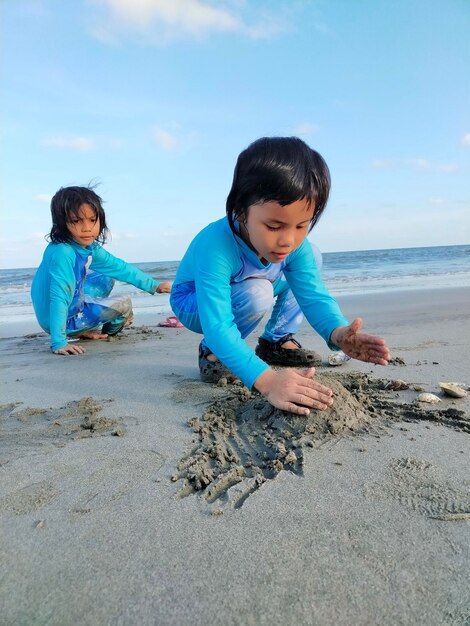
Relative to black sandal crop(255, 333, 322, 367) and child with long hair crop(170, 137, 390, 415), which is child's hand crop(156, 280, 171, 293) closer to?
black sandal crop(255, 333, 322, 367)

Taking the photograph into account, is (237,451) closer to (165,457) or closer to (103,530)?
(165,457)

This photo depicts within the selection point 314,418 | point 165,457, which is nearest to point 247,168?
point 314,418

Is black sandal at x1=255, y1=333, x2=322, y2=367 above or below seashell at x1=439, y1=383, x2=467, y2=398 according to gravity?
below

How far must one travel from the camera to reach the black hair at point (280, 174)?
189 centimetres

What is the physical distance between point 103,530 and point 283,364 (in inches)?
80.0

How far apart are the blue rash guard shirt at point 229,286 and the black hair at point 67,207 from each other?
5.20 ft

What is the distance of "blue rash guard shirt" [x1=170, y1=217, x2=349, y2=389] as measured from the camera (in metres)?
2.05

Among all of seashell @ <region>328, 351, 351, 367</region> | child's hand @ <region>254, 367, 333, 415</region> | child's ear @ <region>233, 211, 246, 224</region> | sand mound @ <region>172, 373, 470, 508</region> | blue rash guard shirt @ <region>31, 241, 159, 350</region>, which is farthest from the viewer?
blue rash guard shirt @ <region>31, 241, 159, 350</region>

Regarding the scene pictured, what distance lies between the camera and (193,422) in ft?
6.77

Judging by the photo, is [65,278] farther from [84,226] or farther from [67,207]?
[67,207]

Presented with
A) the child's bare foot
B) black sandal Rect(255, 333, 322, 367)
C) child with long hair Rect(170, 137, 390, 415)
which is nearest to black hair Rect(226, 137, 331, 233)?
child with long hair Rect(170, 137, 390, 415)

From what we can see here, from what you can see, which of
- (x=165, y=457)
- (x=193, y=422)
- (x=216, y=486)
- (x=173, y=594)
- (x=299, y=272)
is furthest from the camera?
(x=299, y=272)

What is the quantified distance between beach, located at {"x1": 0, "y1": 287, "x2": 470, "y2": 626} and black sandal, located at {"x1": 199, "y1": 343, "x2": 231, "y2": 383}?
0.14m

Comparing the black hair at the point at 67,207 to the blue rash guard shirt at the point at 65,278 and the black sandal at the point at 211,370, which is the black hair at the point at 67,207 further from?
the black sandal at the point at 211,370
